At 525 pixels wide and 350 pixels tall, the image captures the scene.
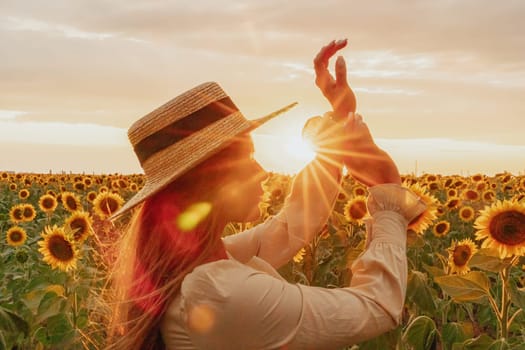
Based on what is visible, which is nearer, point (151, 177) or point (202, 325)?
point (202, 325)

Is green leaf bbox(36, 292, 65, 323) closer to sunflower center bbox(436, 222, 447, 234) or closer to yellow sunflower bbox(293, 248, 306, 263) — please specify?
yellow sunflower bbox(293, 248, 306, 263)

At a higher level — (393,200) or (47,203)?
(47,203)

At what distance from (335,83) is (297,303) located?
2.74 feet

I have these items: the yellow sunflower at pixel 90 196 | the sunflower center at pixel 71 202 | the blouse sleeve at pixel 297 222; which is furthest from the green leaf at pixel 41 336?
the yellow sunflower at pixel 90 196

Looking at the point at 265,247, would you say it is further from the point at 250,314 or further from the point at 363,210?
the point at 363,210

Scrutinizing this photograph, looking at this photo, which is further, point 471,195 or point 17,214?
point 471,195

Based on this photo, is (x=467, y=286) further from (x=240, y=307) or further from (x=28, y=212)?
(x=28, y=212)

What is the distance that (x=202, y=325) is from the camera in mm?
2098

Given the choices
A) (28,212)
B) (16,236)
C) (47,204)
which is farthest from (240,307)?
(47,204)

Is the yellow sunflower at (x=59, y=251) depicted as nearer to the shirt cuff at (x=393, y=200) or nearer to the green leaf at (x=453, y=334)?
the green leaf at (x=453, y=334)

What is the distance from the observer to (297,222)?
280 cm

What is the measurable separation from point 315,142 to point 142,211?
649mm

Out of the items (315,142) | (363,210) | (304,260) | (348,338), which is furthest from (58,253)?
(348,338)

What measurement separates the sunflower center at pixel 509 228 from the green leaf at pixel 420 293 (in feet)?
1.48
